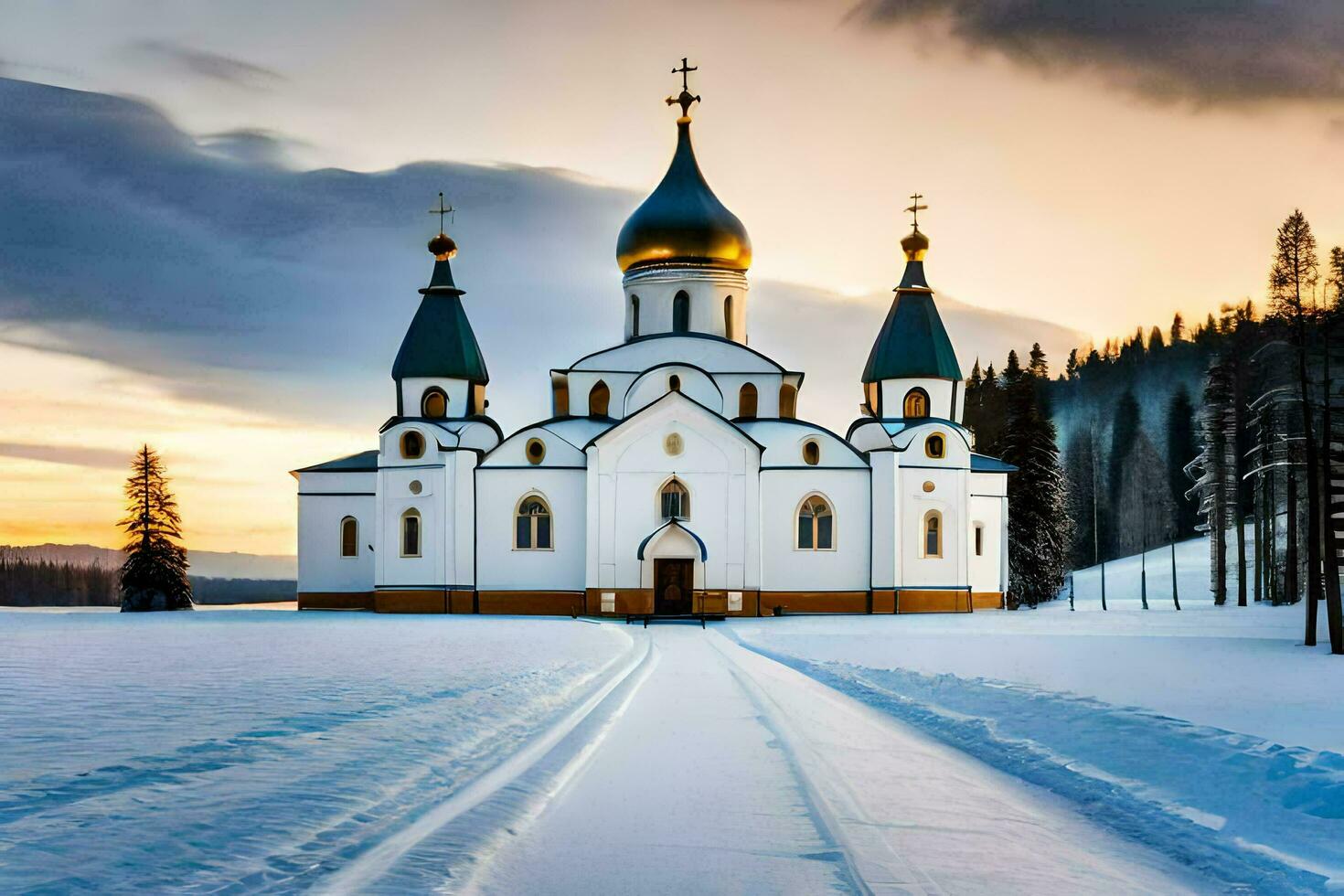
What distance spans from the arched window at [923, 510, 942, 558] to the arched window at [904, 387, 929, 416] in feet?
14.7

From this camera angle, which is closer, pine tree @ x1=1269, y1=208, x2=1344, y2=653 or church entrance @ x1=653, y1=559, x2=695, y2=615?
pine tree @ x1=1269, y1=208, x2=1344, y2=653

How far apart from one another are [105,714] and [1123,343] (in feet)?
434

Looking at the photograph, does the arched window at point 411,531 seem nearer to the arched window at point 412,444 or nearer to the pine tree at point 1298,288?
the arched window at point 412,444

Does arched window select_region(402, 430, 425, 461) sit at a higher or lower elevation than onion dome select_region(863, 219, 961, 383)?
lower

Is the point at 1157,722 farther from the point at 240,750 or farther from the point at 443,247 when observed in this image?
the point at 443,247

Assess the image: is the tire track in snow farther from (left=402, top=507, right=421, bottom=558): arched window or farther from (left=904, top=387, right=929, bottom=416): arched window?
(left=904, top=387, right=929, bottom=416): arched window

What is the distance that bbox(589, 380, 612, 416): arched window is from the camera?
48.3 meters

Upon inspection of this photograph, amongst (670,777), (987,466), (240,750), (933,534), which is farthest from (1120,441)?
(240,750)

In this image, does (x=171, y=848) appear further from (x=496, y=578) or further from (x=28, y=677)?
(x=496, y=578)

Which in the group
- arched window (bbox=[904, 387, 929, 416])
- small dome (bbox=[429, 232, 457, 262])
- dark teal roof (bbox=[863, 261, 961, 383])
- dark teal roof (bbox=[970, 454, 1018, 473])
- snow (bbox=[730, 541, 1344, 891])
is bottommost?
snow (bbox=[730, 541, 1344, 891])

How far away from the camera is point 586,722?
12664mm

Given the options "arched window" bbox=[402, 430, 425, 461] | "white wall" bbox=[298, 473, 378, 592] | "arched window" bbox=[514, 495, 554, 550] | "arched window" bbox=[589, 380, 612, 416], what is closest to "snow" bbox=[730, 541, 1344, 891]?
"arched window" bbox=[514, 495, 554, 550]

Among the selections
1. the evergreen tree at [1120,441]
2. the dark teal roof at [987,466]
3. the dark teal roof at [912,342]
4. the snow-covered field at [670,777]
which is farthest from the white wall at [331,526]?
the evergreen tree at [1120,441]

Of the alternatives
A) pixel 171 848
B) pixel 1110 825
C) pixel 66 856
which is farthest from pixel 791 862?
pixel 66 856
